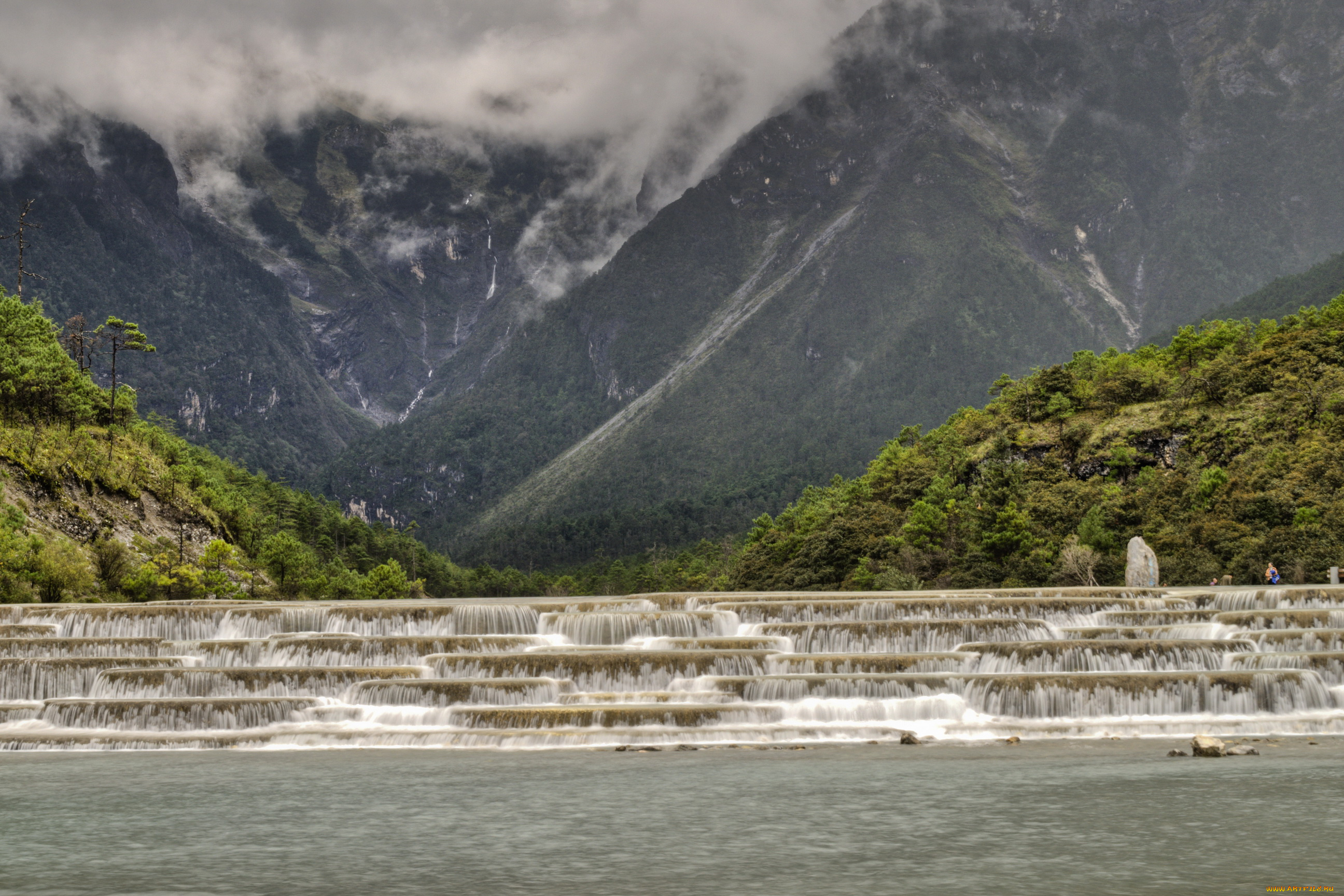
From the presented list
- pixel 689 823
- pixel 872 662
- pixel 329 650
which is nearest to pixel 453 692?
pixel 329 650

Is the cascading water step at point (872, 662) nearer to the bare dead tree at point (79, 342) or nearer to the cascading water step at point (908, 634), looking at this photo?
the cascading water step at point (908, 634)

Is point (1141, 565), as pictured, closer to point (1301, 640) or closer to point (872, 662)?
point (1301, 640)

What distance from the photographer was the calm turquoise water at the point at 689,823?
15.8 m

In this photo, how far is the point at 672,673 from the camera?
117 ft

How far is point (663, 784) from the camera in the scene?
2358 centimetres

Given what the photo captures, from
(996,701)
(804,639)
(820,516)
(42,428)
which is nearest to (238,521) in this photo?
(42,428)

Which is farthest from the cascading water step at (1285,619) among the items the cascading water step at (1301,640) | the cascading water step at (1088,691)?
the cascading water step at (1088,691)

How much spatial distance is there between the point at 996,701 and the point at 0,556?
174ft

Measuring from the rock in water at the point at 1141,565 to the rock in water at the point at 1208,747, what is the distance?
3627 centimetres

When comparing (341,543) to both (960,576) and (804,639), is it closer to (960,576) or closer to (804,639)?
(960,576)

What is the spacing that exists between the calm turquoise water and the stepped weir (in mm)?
2927

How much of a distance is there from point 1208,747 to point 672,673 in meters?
15.7

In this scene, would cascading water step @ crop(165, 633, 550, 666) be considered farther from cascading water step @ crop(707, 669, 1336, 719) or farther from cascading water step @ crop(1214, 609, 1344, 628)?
cascading water step @ crop(1214, 609, 1344, 628)

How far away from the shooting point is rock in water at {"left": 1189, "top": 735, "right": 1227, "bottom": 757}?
25.8m
